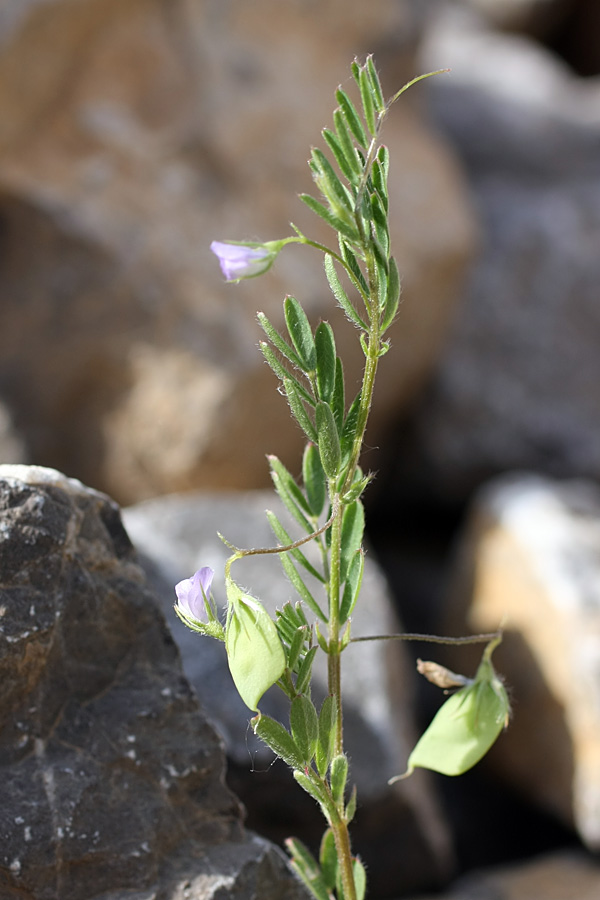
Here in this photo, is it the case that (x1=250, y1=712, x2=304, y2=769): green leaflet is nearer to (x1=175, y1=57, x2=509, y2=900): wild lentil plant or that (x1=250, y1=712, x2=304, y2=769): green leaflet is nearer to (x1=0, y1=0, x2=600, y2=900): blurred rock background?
(x1=175, y1=57, x2=509, y2=900): wild lentil plant

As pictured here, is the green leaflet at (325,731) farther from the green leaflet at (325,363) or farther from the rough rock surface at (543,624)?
the rough rock surface at (543,624)

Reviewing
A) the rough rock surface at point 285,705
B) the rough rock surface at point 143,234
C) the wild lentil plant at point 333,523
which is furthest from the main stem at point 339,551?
the rough rock surface at point 143,234

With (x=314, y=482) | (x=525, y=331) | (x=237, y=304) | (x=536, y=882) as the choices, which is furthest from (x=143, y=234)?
(x=536, y=882)

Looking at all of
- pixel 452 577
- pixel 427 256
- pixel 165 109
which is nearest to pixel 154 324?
pixel 165 109

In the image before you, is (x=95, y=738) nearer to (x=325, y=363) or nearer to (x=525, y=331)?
(x=325, y=363)

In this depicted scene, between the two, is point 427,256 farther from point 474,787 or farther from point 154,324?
point 474,787

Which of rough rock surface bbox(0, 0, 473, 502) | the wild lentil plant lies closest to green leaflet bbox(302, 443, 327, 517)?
the wild lentil plant
